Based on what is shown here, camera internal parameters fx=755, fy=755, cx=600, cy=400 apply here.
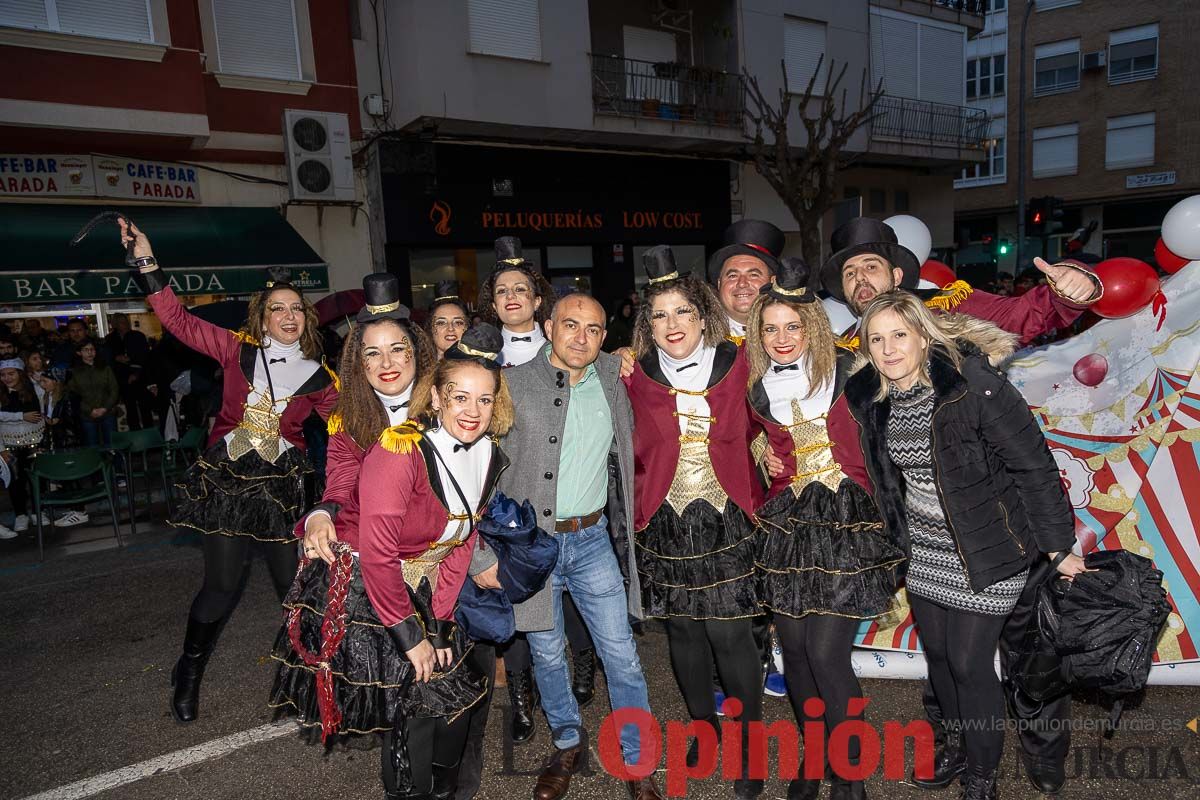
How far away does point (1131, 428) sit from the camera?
139 inches

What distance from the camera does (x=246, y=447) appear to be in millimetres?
3846

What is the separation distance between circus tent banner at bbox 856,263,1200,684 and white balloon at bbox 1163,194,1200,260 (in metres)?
0.09

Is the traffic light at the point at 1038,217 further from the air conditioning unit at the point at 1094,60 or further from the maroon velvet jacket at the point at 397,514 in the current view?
the maroon velvet jacket at the point at 397,514

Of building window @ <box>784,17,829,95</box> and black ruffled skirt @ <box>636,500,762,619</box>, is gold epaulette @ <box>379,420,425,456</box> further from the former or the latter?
building window @ <box>784,17,829,95</box>

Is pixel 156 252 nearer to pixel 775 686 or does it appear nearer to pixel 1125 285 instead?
pixel 775 686

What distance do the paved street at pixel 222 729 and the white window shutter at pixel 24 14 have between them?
25.6 feet

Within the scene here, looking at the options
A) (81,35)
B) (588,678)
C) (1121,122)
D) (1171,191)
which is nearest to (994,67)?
(1121,122)

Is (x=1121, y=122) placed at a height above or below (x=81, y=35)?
above

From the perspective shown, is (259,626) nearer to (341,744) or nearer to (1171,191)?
(341,744)

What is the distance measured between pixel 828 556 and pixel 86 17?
11596 millimetres

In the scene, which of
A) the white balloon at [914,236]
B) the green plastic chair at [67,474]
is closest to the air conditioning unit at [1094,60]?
the white balloon at [914,236]

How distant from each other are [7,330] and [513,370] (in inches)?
415

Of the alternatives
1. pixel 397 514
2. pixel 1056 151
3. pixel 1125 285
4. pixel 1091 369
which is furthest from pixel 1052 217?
pixel 397 514

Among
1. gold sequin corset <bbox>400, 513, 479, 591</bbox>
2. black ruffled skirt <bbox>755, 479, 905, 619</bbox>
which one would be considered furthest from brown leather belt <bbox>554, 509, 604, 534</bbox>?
black ruffled skirt <bbox>755, 479, 905, 619</bbox>
